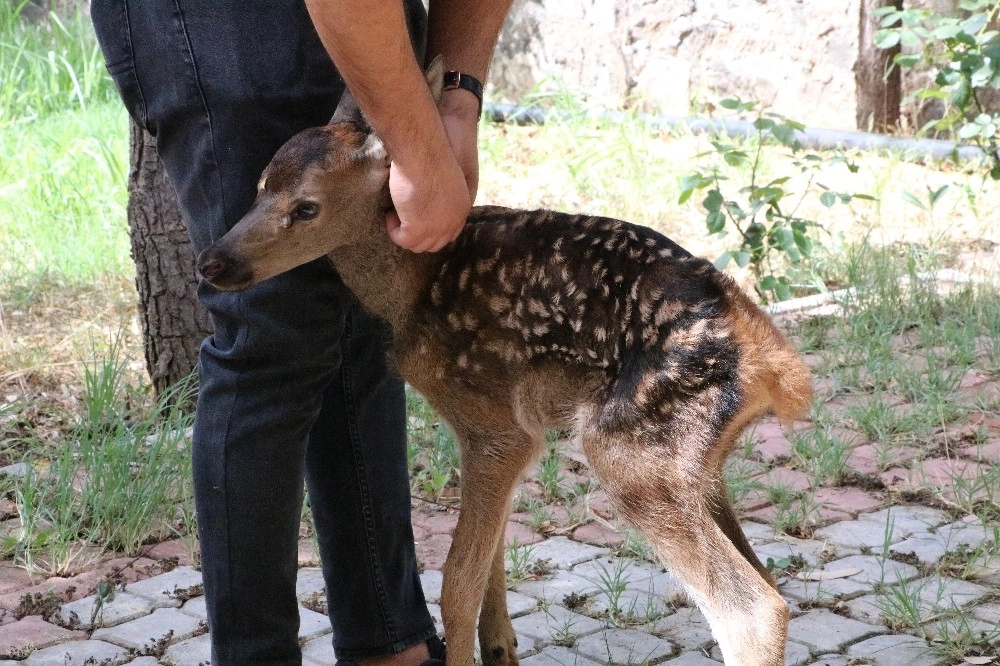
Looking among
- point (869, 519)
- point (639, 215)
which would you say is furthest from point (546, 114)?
point (869, 519)

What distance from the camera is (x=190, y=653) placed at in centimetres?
366

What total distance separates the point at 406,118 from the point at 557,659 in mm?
1615

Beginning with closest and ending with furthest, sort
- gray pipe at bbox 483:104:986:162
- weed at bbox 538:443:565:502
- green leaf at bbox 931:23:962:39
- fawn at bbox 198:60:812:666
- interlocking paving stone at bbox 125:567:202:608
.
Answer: fawn at bbox 198:60:812:666, interlocking paving stone at bbox 125:567:202:608, weed at bbox 538:443:565:502, green leaf at bbox 931:23:962:39, gray pipe at bbox 483:104:986:162

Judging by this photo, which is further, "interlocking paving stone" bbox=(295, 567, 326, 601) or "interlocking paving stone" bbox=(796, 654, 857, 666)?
"interlocking paving stone" bbox=(295, 567, 326, 601)

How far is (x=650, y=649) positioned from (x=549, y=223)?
4.13ft

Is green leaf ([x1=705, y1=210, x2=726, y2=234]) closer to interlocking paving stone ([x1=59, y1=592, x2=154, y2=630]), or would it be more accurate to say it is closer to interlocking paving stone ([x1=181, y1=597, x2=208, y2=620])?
interlocking paving stone ([x1=181, y1=597, x2=208, y2=620])

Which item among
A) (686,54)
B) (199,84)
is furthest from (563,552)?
(686,54)

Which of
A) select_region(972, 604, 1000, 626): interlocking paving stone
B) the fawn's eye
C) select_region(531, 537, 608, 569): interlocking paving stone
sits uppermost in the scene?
the fawn's eye

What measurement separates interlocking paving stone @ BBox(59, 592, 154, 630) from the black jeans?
3.24 feet

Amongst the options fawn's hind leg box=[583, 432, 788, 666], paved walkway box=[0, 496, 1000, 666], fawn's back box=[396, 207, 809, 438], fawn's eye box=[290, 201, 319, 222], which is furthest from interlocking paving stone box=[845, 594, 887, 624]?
fawn's eye box=[290, 201, 319, 222]

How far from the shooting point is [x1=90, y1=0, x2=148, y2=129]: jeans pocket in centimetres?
281

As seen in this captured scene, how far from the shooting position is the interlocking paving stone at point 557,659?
354 cm

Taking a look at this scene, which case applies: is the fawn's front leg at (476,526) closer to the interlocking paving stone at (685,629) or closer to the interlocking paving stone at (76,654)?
the interlocking paving stone at (685,629)

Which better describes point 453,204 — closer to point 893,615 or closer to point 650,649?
point 650,649
